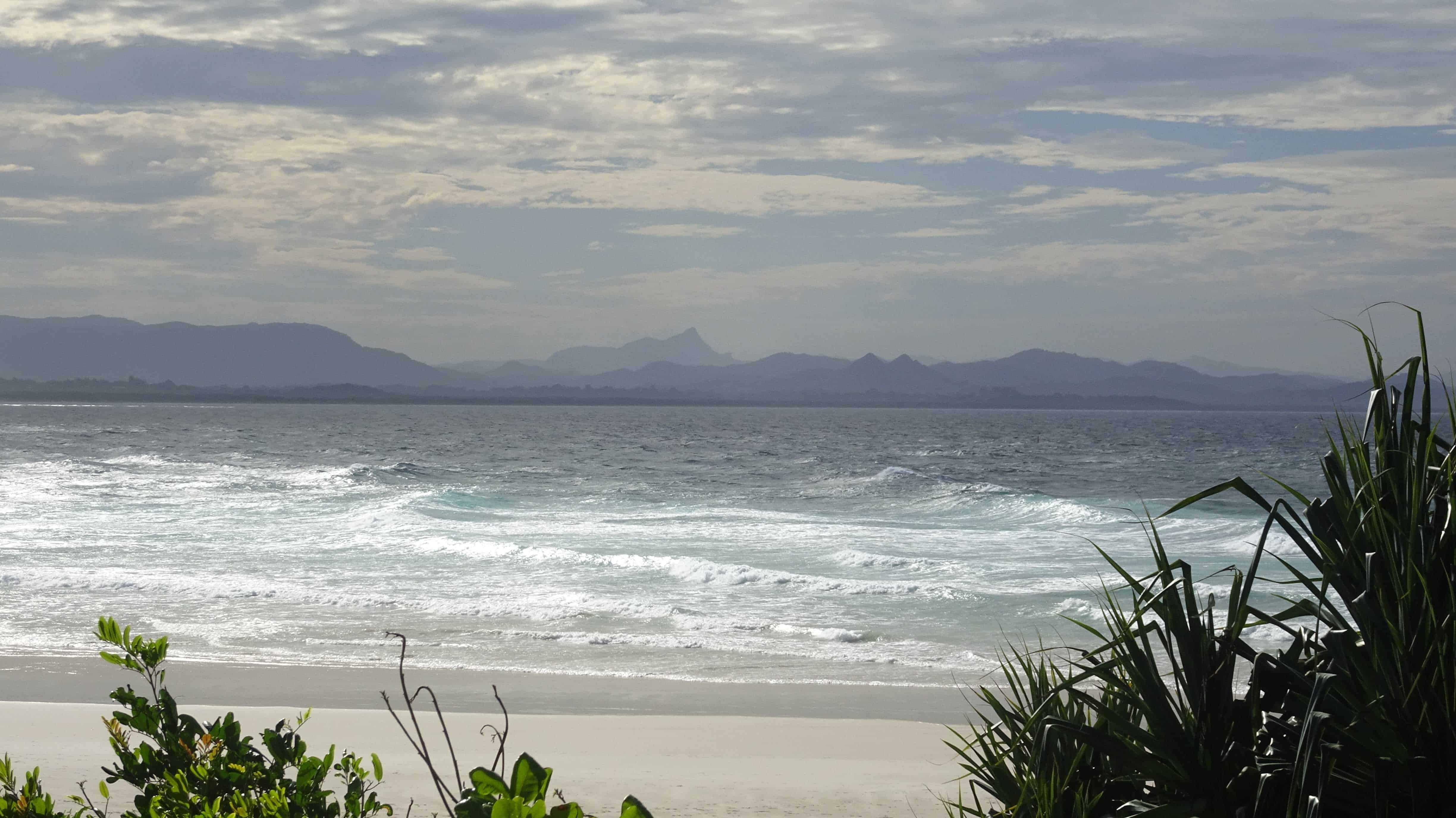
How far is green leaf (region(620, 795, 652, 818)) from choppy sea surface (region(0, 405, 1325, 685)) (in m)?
9.29

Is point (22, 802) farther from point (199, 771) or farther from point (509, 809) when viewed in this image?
point (509, 809)

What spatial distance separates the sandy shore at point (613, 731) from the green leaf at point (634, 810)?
5.31m

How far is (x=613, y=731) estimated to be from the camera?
843 centimetres

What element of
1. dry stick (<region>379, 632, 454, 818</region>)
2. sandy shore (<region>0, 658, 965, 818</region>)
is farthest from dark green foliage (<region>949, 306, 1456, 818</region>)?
sandy shore (<region>0, 658, 965, 818</region>)

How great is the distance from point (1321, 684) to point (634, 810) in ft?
5.90

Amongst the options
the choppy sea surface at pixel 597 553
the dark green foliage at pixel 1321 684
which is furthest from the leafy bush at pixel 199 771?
the choppy sea surface at pixel 597 553

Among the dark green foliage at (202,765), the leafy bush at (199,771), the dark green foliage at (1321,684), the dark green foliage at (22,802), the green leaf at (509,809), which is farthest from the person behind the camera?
the dark green foliage at (1321,684)

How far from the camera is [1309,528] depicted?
115 inches

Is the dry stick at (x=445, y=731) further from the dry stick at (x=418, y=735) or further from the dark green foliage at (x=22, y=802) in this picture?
the dark green foliage at (x=22, y=802)

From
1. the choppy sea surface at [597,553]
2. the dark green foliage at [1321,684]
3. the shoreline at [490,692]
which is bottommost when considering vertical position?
the choppy sea surface at [597,553]

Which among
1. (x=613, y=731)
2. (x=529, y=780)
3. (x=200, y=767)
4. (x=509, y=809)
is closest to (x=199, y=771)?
(x=200, y=767)

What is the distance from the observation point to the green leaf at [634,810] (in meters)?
1.34

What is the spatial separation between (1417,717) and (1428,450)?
2.02 ft

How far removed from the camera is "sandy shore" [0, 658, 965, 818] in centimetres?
688
